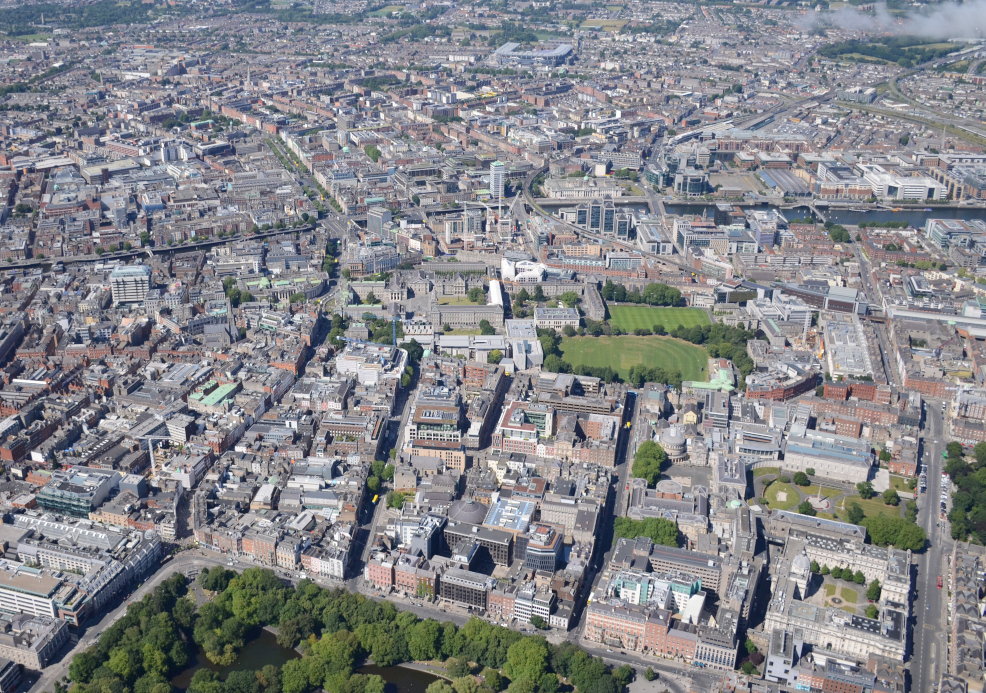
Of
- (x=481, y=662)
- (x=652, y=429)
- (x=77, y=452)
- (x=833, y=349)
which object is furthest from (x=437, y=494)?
(x=833, y=349)

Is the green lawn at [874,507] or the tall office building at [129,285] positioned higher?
the tall office building at [129,285]

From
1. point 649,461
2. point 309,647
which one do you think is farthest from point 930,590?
point 309,647

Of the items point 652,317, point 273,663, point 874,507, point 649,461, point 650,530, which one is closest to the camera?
point 273,663

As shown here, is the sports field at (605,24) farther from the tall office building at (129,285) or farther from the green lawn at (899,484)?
the green lawn at (899,484)

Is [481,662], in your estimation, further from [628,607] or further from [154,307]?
[154,307]

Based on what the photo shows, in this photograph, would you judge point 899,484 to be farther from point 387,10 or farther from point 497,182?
point 387,10

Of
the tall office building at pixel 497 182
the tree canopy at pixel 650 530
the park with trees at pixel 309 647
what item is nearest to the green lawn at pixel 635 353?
the tree canopy at pixel 650 530
